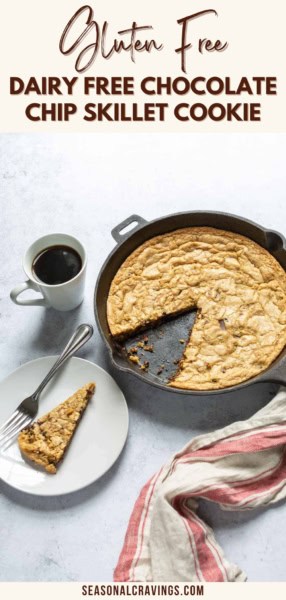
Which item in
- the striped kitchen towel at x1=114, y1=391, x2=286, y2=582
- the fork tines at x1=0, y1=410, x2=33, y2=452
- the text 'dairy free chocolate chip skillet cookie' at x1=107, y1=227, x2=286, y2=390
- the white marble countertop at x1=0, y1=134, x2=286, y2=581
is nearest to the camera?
the striped kitchen towel at x1=114, y1=391, x2=286, y2=582

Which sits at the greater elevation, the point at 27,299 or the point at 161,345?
the point at 27,299

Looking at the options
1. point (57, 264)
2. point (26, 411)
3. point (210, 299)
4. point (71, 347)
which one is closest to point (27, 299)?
point (57, 264)

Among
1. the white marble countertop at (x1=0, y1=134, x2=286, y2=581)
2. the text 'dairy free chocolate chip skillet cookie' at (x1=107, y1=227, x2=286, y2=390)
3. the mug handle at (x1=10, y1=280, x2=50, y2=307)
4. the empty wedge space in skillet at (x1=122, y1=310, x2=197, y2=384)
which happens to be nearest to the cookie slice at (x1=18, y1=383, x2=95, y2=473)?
the white marble countertop at (x1=0, y1=134, x2=286, y2=581)

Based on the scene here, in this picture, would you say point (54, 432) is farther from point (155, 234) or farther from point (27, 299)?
point (155, 234)

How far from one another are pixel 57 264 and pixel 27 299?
11.0 inches

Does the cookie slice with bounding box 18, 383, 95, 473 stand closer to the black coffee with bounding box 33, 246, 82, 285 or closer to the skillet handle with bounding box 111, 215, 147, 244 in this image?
the black coffee with bounding box 33, 246, 82, 285

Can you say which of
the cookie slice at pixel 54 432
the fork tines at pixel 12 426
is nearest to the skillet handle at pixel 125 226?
the cookie slice at pixel 54 432

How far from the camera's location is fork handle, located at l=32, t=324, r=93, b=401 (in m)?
3.63

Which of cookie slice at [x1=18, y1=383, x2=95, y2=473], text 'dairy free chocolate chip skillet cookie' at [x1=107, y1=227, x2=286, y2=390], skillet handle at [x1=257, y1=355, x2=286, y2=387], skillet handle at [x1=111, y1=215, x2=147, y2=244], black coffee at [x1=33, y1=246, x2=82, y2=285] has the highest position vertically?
skillet handle at [x1=111, y1=215, x2=147, y2=244]

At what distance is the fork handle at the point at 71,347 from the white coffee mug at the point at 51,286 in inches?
7.5

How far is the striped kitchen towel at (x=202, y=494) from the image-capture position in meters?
3.29

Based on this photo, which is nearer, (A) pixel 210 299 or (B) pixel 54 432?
(B) pixel 54 432

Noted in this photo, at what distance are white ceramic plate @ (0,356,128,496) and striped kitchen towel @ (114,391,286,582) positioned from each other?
294 millimetres

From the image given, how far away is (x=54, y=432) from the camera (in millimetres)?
3535
